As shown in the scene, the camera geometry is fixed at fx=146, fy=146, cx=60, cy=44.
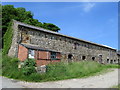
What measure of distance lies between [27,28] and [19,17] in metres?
18.1

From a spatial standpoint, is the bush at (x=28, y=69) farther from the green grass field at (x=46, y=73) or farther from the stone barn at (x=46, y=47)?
the stone barn at (x=46, y=47)

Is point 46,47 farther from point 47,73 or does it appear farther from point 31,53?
point 47,73

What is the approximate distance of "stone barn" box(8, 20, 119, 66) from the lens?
19.1m

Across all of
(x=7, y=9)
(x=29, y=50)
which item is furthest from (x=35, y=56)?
(x=7, y=9)

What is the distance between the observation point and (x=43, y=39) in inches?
914

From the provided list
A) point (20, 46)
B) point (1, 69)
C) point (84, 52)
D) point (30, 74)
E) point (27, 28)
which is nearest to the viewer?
point (30, 74)

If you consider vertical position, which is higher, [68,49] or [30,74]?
[68,49]

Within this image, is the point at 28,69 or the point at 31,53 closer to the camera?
the point at 28,69

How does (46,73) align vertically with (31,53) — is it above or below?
below

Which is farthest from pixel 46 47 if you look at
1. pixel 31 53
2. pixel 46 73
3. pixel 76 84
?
pixel 76 84

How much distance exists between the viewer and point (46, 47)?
76.5 feet

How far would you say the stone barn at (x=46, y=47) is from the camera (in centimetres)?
1914

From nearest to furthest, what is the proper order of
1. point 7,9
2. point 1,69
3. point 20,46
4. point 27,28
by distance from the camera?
point 1,69 → point 20,46 → point 27,28 → point 7,9

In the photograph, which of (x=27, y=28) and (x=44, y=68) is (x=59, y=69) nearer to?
(x=44, y=68)
